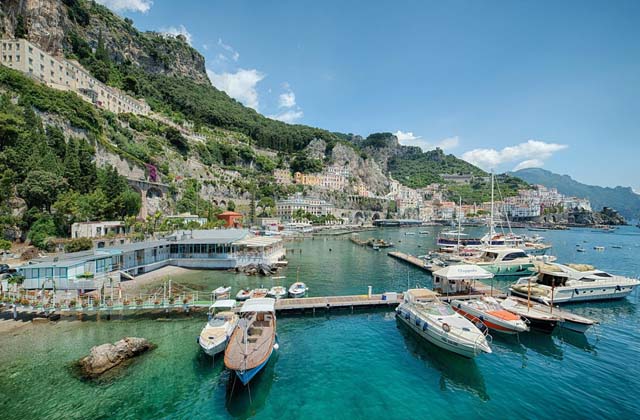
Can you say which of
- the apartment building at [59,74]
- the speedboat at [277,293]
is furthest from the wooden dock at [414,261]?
the apartment building at [59,74]

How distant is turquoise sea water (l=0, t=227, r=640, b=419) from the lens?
39.5ft

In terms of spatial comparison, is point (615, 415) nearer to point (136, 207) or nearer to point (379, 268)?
point (379, 268)

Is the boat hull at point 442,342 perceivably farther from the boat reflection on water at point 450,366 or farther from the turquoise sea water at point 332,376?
the turquoise sea water at point 332,376

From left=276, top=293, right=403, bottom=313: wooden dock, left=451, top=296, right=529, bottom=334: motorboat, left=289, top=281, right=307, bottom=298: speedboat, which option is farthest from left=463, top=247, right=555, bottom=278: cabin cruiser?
left=289, top=281, right=307, bottom=298: speedboat

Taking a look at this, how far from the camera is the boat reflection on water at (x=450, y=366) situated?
14.0 m

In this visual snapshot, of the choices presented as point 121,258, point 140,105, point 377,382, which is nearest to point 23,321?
point 121,258

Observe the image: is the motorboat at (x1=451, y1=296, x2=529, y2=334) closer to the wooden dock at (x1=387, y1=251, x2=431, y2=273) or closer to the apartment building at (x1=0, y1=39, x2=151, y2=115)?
the wooden dock at (x1=387, y1=251, x2=431, y2=273)

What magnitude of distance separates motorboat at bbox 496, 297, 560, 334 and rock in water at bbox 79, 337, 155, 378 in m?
24.2

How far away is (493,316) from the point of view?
1930cm

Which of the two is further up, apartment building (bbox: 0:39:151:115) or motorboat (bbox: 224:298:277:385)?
apartment building (bbox: 0:39:151:115)

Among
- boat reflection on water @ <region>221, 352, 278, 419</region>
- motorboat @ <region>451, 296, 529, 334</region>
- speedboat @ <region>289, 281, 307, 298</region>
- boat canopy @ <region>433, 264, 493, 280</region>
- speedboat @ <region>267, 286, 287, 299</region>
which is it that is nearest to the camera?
boat reflection on water @ <region>221, 352, 278, 419</region>

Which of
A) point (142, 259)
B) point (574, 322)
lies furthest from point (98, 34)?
point (574, 322)

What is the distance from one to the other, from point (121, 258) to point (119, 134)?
47.2 m

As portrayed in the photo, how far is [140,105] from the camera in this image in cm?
8756
